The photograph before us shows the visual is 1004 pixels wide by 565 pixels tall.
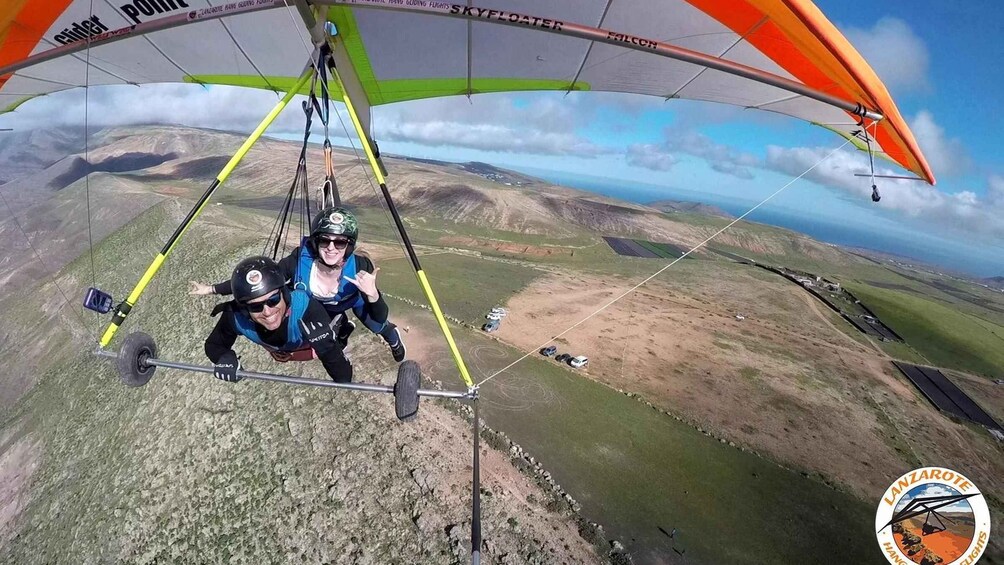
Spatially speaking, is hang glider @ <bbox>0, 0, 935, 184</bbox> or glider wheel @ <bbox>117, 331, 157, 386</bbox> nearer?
hang glider @ <bbox>0, 0, 935, 184</bbox>

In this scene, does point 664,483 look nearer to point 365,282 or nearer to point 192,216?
point 365,282

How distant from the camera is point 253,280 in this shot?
3.17m

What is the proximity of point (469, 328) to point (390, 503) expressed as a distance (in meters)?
18.8

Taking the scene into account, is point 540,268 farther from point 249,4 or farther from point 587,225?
point 249,4

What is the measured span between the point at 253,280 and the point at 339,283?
91 centimetres

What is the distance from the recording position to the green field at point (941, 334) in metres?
47.8

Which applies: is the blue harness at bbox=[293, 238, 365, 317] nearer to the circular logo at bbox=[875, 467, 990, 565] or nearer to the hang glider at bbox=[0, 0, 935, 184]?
the hang glider at bbox=[0, 0, 935, 184]

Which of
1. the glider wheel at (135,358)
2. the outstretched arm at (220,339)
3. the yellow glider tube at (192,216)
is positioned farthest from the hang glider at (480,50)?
the glider wheel at (135,358)

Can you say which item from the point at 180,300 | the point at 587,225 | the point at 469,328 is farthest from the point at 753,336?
the point at 587,225

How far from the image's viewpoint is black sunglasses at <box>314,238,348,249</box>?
3.62 meters

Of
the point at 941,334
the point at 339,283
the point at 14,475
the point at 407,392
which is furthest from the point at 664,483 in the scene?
the point at 941,334

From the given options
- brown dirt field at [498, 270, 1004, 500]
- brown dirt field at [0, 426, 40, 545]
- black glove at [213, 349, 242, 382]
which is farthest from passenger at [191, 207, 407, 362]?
brown dirt field at [0, 426, 40, 545]

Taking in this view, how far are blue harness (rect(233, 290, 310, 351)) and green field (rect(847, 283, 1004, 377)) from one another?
65112 millimetres

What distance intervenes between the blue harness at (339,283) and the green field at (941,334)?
212ft
